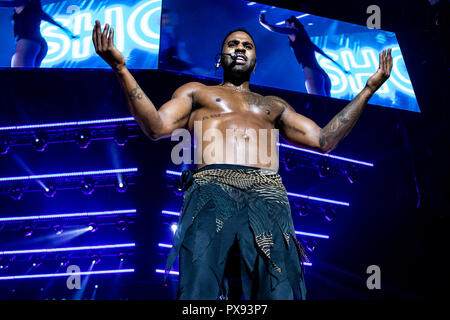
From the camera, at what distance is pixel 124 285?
10.1 meters

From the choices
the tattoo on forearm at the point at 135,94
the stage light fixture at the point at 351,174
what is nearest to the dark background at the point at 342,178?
the stage light fixture at the point at 351,174

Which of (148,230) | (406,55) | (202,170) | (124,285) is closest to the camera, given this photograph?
(202,170)

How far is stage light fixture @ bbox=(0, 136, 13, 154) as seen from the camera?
725 cm

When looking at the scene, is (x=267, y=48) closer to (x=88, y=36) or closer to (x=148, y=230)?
(x=88, y=36)

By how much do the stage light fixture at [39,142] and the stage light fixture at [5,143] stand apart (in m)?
0.43

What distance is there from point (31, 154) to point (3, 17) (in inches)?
139

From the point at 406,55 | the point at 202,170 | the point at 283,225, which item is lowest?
the point at 283,225

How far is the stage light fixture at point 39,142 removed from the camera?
23.8 feet

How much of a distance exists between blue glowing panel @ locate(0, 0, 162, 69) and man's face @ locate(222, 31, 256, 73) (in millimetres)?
3110

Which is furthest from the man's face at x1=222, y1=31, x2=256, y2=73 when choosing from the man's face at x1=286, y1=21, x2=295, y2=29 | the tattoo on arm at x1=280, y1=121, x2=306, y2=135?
the man's face at x1=286, y1=21, x2=295, y2=29

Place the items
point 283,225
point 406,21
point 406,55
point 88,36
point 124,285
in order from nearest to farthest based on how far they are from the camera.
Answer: point 283,225 → point 88,36 → point 406,21 → point 406,55 → point 124,285

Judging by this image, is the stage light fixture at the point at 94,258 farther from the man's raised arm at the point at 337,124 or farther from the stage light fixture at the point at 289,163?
the man's raised arm at the point at 337,124
